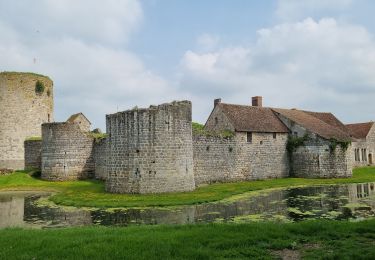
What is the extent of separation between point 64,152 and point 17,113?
9.18 meters

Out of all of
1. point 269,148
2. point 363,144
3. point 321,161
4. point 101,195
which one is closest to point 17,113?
point 101,195

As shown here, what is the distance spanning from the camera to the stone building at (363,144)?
50.8 meters

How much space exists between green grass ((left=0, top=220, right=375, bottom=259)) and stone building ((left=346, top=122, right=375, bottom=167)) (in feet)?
136

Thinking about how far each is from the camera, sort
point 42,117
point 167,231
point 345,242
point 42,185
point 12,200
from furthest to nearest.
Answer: point 42,117
point 42,185
point 12,200
point 167,231
point 345,242

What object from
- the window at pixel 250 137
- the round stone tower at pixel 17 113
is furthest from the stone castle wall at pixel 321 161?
the round stone tower at pixel 17 113

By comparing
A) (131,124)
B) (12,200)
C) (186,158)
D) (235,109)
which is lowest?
(12,200)

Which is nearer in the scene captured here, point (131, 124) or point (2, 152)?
point (131, 124)

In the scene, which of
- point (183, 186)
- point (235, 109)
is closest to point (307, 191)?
point (183, 186)

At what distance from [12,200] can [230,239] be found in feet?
60.6

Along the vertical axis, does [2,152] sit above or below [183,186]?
above

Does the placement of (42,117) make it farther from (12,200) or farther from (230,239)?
(230,239)

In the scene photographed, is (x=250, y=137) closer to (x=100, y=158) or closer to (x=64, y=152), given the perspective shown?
(x=100, y=158)

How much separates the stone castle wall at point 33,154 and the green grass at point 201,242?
26.4 metres

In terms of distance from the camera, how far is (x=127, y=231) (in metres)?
12.6
